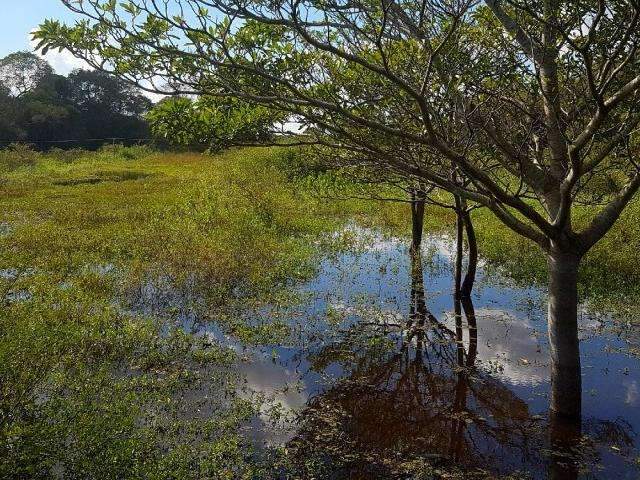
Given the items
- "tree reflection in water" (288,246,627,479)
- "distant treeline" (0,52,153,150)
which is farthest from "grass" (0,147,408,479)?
"distant treeline" (0,52,153,150)

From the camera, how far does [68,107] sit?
44.6 metres

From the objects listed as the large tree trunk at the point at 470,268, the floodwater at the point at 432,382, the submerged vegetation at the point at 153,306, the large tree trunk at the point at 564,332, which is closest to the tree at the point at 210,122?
the submerged vegetation at the point at 153,306

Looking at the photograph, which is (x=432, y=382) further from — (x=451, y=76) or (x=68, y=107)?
(x=68, y=107)

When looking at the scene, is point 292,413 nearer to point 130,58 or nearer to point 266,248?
point 130,58

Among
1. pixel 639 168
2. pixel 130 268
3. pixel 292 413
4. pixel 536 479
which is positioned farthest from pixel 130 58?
pixel 130 268

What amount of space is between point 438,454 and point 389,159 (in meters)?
3.12

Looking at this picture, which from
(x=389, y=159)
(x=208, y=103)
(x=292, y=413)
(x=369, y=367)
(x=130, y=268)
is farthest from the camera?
(x=130, y=268)

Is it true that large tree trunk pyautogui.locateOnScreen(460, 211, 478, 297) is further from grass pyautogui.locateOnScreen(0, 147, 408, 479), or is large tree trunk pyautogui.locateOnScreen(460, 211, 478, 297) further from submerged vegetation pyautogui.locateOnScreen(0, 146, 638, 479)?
grass pyautogui.locateOnScreen(0, 147, 408, 479)

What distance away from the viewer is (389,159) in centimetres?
524

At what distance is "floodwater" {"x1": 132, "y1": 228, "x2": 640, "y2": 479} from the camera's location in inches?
220

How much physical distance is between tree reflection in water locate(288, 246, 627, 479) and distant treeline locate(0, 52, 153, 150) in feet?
132

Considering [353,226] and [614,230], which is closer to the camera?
[614,230]

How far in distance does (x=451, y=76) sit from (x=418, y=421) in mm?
3920

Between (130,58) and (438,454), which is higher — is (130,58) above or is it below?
above
